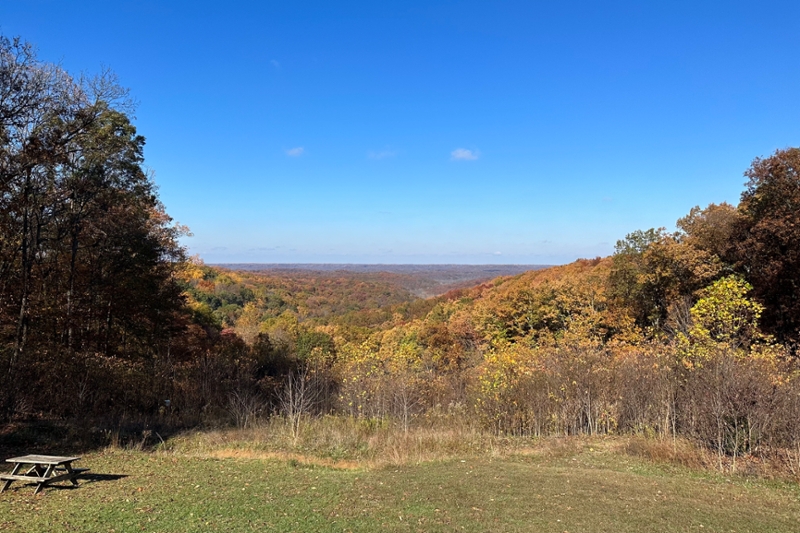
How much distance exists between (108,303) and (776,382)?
89.2 ft

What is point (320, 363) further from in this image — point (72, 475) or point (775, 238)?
point (775, 238)

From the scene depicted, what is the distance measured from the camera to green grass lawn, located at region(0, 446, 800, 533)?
7391 millimetres

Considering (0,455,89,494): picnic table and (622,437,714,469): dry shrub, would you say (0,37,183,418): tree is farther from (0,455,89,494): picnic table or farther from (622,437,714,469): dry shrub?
(622,437,714,469): dry shrub

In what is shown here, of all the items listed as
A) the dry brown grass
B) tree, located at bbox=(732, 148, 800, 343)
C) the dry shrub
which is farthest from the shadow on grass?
tree, located at bbox=(732, 148, 800, 343)

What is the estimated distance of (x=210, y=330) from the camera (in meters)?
44.1

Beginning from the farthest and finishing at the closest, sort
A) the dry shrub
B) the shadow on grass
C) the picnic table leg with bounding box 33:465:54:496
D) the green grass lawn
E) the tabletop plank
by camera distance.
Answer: the dry shrub < the shadow on grass < the tabletop plank < the picnic table leg with bounding box 33:465:54:496 < the green grass lawn

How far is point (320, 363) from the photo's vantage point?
32.4 meters

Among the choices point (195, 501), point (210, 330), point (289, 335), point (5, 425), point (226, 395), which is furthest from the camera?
point (289, 335)

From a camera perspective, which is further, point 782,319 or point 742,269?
point 742,269

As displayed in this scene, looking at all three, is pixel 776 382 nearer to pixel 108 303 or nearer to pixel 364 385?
pixel 364 385

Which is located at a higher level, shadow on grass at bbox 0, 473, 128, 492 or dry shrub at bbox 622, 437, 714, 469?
shadow on grass at bbox 0, 473, 128, 492

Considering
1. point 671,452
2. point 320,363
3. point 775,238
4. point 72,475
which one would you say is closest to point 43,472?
point 72,475

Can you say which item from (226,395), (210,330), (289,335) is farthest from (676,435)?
(289,335)

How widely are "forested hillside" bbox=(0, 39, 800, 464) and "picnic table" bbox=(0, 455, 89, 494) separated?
716 cm
